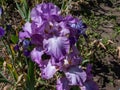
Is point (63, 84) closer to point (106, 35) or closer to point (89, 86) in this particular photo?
point (89, 86)

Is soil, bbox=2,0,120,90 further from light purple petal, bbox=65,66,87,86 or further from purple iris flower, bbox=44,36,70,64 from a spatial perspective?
purple iris flower, bbox=44,36,70,64

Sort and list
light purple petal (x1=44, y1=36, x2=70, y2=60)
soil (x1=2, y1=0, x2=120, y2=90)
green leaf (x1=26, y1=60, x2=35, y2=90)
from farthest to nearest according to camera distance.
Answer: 1. soil (x1=2, y1=0, x2=120, y2=90)
2. green leaf (x1=26, y1=60, x2=35, y2=90)
3. light purple petal (x1=44, y1=36, x2=70, y2=60)

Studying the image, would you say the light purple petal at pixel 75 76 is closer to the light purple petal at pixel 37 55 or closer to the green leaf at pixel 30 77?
the light purple petal at pixel 37 55

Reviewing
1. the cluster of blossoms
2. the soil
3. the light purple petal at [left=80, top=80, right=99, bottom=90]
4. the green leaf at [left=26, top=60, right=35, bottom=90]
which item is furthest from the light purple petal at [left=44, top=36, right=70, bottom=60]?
the soil

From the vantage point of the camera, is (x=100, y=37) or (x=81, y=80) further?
(x=100, y=37)

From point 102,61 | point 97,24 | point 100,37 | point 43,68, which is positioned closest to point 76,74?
point 43,68

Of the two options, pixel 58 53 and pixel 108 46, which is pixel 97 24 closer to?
pixel 108 46

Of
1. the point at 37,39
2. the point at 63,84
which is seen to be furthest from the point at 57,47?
the point at 63,84

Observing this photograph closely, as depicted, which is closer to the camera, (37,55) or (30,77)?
(37,55)
